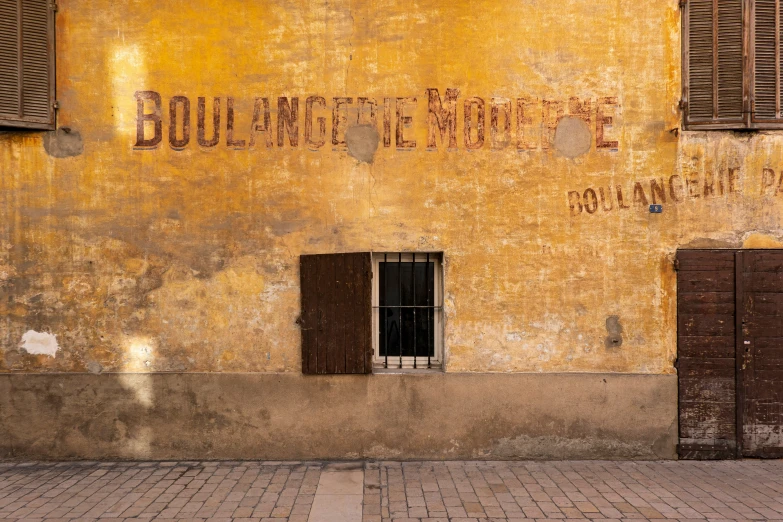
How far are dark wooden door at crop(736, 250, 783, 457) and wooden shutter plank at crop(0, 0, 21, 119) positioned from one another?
28.3 feet

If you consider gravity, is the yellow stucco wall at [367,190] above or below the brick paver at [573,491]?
above

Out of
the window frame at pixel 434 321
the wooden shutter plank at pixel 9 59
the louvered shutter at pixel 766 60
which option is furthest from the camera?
the window frame at pixel 434 321

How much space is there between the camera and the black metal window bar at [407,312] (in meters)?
6.08

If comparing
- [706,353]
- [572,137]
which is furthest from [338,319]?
[706,353]

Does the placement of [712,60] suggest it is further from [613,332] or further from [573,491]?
[573,491]

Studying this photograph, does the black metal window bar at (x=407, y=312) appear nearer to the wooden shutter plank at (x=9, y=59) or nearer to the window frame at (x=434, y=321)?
the window frame at (x=434, y=321)

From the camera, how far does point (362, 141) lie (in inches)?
232

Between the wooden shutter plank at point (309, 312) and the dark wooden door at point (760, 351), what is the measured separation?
16.1 feet

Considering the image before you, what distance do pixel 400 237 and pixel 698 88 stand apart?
13.0 ft

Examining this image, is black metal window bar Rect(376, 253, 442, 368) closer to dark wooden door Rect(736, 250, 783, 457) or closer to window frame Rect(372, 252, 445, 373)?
window frame Rect(372, 252, 445, 373)

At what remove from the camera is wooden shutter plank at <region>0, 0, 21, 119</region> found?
5727 millimetres

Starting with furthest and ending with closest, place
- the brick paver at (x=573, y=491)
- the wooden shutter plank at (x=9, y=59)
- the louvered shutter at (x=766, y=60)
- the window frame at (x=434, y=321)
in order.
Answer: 1. the window frame at (x=434, y=321)
2. the louvered shutter at (x=766, y=60)
3. the wooden shutter plank at (x=9, y=59)
4. the brick paver at (x=573, y=491)

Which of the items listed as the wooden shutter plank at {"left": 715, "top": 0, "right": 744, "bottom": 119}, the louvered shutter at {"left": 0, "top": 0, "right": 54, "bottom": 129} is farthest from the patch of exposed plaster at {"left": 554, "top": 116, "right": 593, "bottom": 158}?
the louvered shutter at {"left": 0, "top": 0, "right": 54, "bottom": 129}

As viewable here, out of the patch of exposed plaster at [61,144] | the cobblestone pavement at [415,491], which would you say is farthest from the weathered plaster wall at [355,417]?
the patch of exposed plaster at [61,144]
